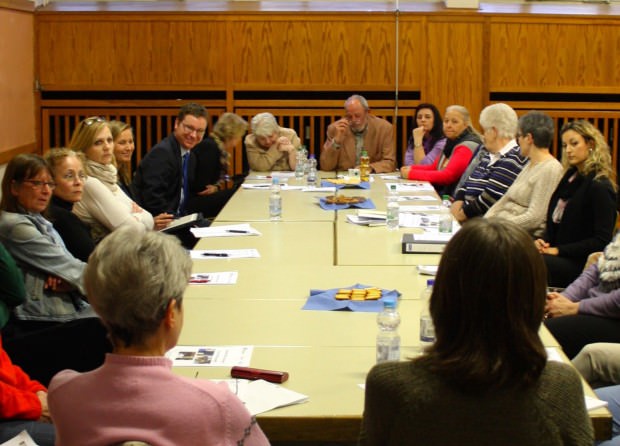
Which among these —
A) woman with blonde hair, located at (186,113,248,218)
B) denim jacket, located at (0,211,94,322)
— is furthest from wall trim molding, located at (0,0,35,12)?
denim jacket, located at (0,211,94,322)

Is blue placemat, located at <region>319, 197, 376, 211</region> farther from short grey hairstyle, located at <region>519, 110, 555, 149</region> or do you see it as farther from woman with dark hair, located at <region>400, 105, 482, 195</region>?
woman with dark hair, located at <region>400, 105, 482, 195</region>

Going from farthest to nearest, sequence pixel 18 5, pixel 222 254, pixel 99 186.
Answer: pixel 18 5 → pixel 99 186 → pixel 222 254

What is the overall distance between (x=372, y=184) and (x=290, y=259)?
3066 mm

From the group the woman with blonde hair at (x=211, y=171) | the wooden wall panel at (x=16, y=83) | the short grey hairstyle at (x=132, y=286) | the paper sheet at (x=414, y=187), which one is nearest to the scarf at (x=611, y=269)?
the short grey hairstyle at (x=132, y=286)

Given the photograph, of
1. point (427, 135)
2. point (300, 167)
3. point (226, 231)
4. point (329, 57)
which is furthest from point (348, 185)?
point (329, 57)

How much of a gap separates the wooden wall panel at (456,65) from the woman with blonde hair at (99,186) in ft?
15.5

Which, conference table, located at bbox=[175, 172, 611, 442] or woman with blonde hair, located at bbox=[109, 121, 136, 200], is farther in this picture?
woman with blonde hair, located at bbox=[109, 121, 136, 200]

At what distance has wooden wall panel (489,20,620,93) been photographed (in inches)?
363

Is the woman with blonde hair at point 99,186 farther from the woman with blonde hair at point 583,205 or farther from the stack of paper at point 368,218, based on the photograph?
the woman with blonde hair at point 583,205

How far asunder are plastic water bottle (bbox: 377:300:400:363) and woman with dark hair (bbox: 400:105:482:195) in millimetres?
4526

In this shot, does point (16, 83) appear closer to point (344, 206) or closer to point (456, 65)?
point (344, 206)

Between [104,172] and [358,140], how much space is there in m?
3.40

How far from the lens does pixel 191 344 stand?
295 centimetres

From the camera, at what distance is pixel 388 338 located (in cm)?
275
